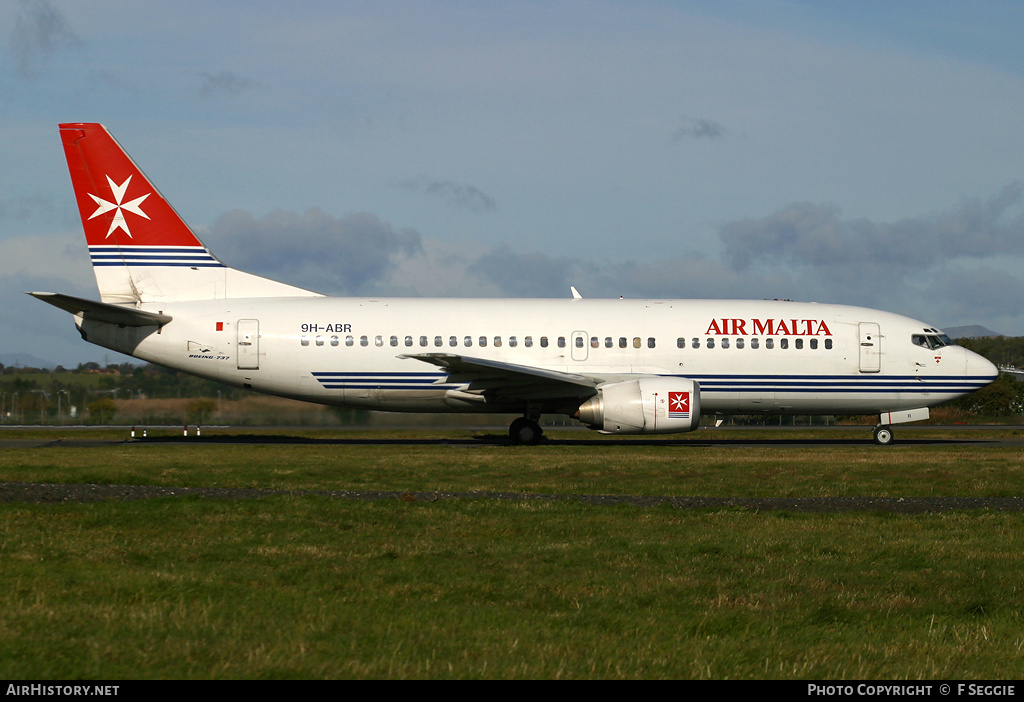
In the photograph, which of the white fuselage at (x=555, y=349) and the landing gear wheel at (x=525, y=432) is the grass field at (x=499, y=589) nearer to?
A: the white fuselage at (x=555, y=349)

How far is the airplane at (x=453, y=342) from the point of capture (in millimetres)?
26594

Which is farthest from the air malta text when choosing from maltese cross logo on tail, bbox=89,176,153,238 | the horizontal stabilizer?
maltese cross logo on tail, bbox=89,176,153,238

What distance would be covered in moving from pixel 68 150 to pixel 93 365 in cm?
1363

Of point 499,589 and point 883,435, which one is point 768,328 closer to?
point 883,435

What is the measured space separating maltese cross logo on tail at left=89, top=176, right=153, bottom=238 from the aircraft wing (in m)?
8.69

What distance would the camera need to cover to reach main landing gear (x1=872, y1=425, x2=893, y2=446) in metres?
28.4

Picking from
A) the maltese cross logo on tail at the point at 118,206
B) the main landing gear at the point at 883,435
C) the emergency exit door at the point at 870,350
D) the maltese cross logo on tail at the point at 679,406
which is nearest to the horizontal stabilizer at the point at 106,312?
the maltese cross logo on tail at the point at 118,206

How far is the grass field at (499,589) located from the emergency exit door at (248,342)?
1151 cm

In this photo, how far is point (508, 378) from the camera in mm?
25922

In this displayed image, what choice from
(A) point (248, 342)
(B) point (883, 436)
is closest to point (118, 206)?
(A) point (248, 342)

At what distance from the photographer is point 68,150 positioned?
26.7m

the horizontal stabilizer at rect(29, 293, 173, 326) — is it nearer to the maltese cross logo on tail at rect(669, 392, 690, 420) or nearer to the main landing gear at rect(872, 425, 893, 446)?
the maltese cross logo on tail at rect(669, 392, 690, 420)
